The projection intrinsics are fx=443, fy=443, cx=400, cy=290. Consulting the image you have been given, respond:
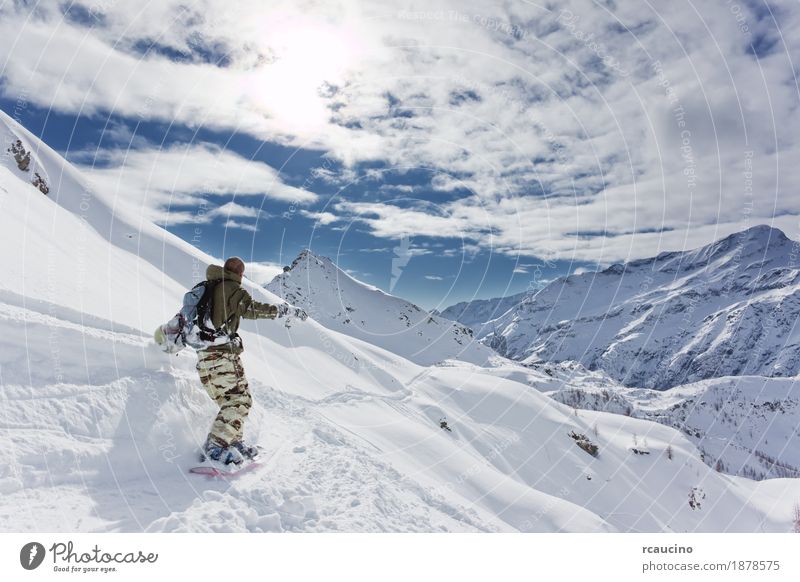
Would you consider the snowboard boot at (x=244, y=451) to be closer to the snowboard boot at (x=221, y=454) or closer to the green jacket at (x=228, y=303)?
the snowboard boot at (x=221, y=454)

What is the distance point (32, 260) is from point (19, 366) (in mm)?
5989

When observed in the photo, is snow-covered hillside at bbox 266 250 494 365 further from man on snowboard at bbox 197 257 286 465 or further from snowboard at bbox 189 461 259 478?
snowboard at bbox 189 461 259 478

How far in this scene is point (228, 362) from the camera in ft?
26.2

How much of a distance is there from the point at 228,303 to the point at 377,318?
175104mm

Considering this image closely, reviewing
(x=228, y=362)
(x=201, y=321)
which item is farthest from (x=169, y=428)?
(x=201, y=321)

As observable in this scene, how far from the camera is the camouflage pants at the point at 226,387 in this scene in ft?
25.3

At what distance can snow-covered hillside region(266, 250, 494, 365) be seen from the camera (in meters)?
154

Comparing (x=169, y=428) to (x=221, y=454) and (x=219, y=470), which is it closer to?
(x=221, y=454)

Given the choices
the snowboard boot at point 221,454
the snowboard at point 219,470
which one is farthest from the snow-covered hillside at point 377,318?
the snowboard at point 219,470

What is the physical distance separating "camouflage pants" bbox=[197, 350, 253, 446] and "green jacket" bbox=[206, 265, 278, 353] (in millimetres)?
196

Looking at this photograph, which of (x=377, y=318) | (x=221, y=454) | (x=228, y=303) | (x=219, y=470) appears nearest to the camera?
(x=219, y=470)
